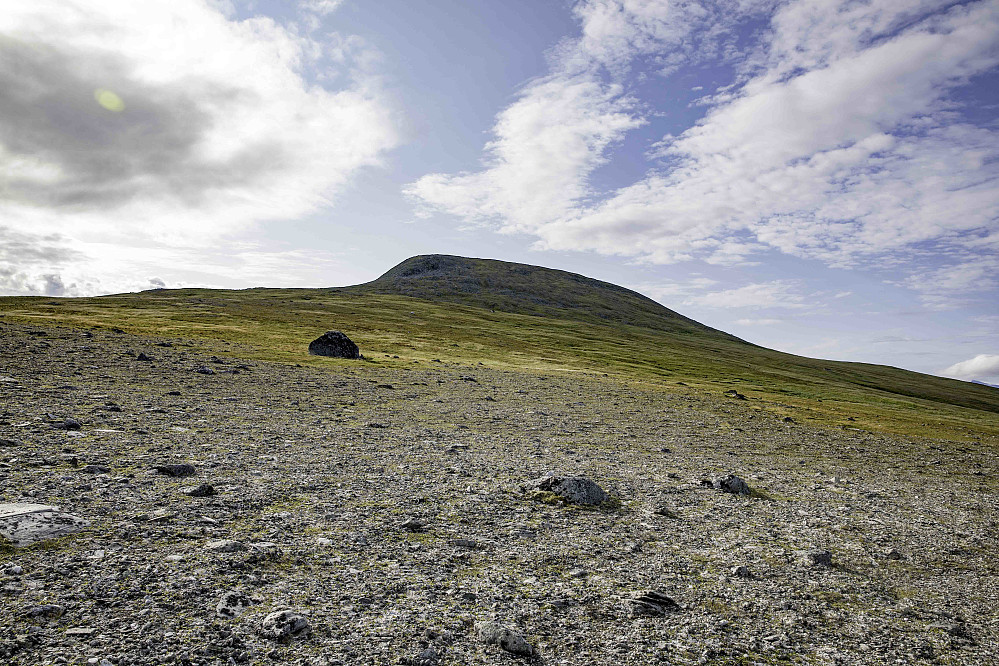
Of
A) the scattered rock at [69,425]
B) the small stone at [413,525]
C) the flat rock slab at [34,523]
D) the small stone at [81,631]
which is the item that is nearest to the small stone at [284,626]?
the small stone at [81,631]

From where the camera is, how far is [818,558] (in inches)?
396

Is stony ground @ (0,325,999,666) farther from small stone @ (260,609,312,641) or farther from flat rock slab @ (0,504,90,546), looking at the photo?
flat rock slab @ (0,504,90,546)

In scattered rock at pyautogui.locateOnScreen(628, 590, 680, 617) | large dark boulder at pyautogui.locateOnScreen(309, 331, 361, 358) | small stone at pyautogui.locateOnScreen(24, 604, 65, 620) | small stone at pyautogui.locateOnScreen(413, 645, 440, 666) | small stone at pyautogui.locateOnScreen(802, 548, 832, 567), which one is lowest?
small stone at pyautogui.locateOnScreen(413, 645, 440, 666)

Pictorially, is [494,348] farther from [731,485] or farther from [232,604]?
[232,604]

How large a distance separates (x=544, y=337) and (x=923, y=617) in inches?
4362

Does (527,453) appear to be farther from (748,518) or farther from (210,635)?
(210,635)

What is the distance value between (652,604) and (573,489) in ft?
16.2

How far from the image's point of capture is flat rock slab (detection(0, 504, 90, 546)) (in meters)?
7.66

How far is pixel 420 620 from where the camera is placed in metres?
6.71

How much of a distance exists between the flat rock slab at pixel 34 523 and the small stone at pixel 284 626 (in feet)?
13.9

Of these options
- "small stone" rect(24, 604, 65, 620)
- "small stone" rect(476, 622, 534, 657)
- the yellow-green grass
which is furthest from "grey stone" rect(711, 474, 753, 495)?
the yellow-green grass

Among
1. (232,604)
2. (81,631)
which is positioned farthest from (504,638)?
(81,631)

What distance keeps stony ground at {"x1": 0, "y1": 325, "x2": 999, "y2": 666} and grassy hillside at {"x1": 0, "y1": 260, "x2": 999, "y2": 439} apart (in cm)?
2550

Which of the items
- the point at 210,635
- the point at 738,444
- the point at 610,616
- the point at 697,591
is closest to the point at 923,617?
the point at 697,591
